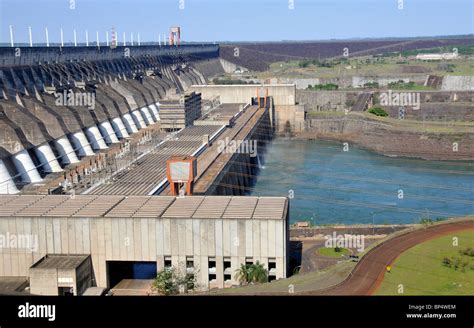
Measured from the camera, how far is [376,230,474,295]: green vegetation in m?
13.1

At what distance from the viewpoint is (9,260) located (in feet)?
51.5

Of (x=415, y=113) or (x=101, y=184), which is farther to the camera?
(x=415, y=113)

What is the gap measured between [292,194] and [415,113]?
2935cm

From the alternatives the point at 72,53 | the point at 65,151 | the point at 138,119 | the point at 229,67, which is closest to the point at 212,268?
the point at 65,151

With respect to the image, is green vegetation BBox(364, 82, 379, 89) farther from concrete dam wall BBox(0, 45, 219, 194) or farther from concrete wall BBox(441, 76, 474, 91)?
concrete dam wall BBox(0, 45, 219, 194)

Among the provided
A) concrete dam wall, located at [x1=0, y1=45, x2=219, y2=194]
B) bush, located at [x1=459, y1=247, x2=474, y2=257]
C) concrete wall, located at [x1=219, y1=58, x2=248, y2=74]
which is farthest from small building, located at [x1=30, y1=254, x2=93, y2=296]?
concrete wall, located at [x1=219, y1=58, x2=248, y2=74]

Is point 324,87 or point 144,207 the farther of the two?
point 324,87

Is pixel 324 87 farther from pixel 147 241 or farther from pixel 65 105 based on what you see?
pixel 147 241

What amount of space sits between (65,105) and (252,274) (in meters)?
21.0

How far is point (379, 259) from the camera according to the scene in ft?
50.3

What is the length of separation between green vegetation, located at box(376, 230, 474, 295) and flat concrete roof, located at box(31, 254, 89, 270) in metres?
7.26
